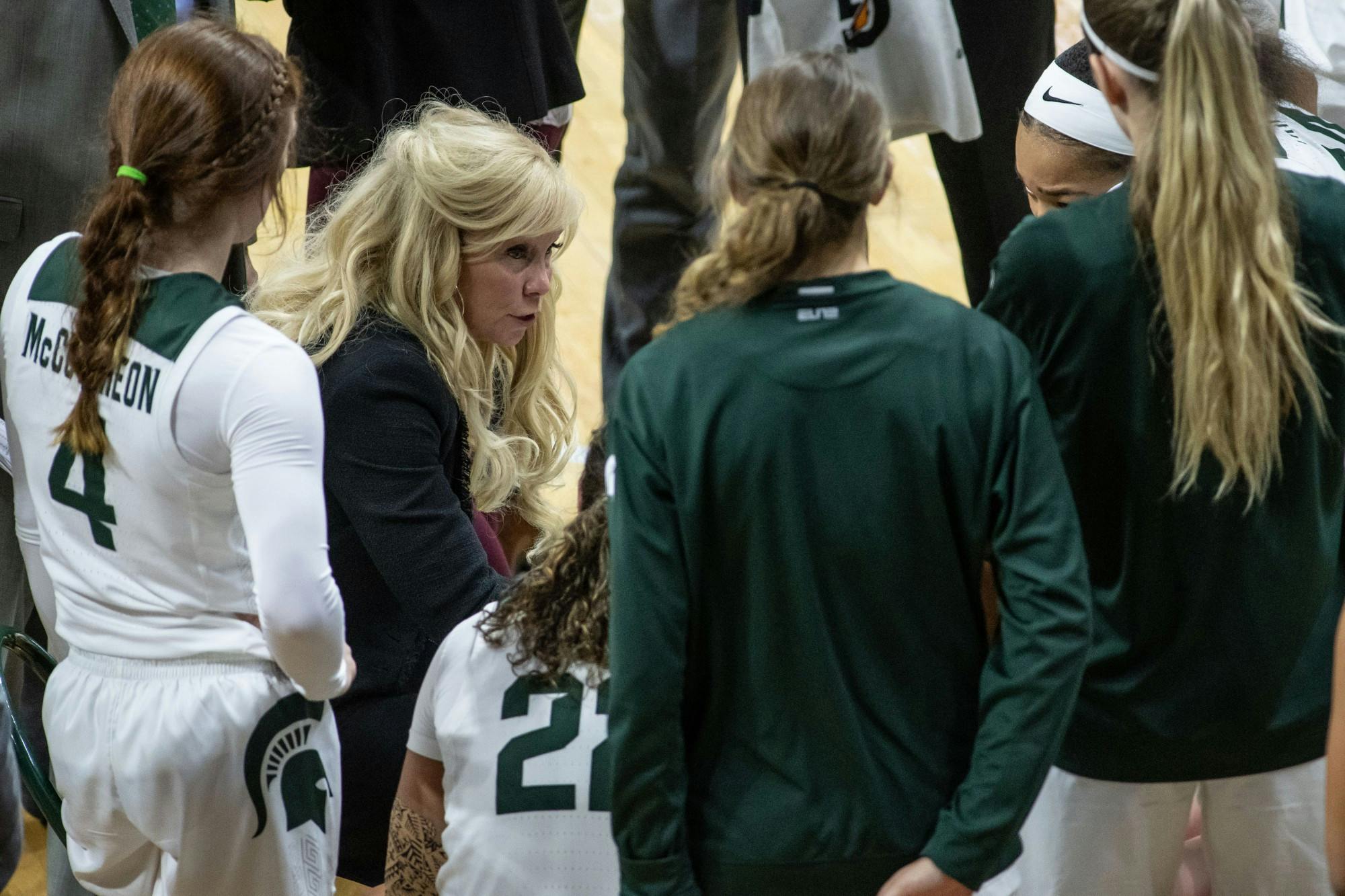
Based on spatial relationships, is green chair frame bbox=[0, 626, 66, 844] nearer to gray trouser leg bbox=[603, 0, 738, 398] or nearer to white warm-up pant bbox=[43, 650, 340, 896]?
white warm-up pant bbox=[43, 650, 340, 896]

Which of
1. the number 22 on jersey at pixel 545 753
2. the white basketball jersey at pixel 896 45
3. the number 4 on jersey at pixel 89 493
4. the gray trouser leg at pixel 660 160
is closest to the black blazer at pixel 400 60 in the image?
the white basketball jersey at pixel 896 45

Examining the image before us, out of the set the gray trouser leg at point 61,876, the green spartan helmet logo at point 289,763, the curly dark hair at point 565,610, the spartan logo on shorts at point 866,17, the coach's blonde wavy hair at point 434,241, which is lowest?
the gray trouser leg at point 61,876

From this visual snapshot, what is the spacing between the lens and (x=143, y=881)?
169 cm

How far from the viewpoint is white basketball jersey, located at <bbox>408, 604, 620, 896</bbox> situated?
1560 millimetres

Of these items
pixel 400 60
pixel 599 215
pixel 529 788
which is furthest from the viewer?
pixel 599 215

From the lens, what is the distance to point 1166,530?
1471 millimetres

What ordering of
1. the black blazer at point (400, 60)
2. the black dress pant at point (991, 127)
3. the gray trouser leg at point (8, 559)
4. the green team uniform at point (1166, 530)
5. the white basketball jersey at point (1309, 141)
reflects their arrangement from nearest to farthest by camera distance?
1. the green team uniform at point (1166, 530)
2. the white basketball jersey at point (1309, 141)
3. the gray trouser leg at point (8, 559)
4. the black blazer at point (400, 60)
5. the black dress pant at point (991, 127)

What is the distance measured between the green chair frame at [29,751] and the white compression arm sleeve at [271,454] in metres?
0.44

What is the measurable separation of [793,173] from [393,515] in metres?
0.84

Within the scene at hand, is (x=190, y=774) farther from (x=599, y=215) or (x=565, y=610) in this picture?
A: (x=599, y=215)

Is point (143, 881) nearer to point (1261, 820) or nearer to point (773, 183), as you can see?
point (773, 183)

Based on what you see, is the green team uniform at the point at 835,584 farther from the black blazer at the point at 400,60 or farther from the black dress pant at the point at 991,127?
the black dress pant at the point at 991,127

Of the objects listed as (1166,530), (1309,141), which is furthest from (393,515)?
(1309,141)

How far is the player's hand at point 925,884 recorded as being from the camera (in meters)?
1.31
